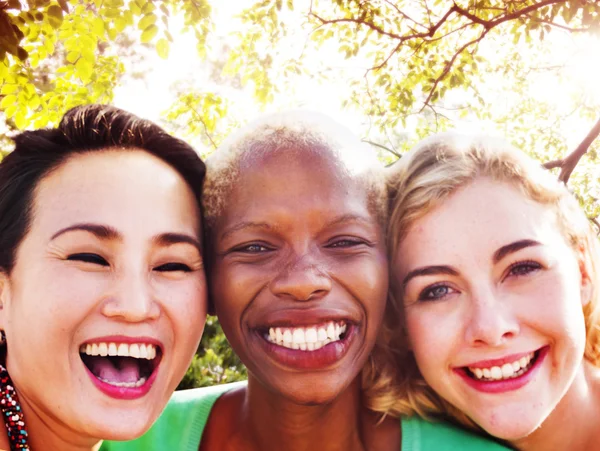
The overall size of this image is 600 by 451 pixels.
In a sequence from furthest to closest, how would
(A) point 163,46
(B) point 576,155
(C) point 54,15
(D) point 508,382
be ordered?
(B) point 576,155 < (A) point 163,46 < (C) point 54,15 < (D) point 508,382

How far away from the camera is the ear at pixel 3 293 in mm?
2014

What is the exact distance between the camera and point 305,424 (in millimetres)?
2508

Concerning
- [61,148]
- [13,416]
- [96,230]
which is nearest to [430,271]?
[96,230]

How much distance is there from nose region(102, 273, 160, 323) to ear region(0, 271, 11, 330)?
1.22ft

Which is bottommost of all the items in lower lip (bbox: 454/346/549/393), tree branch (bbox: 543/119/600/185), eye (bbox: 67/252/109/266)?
lower lip (bbox: 454/346/549/393)

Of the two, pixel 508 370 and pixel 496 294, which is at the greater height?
pixel 496 294

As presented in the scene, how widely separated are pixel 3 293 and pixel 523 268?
1.93 metres

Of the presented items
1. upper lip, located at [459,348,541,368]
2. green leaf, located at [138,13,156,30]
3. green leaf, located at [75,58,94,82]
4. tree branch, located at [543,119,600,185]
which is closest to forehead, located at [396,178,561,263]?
upper lip, located at [459,348,541,368]

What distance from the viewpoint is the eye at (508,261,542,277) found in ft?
7.41

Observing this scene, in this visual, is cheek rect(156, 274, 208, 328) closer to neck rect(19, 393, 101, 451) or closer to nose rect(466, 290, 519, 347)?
neck rect(19, 393, 101, 451)

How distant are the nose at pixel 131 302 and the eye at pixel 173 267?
0.11m

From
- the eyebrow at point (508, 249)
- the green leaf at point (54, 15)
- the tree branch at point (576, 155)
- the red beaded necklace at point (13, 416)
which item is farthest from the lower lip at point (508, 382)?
the tree branch at point (576, 155)

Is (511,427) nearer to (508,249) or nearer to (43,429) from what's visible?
(508,249)

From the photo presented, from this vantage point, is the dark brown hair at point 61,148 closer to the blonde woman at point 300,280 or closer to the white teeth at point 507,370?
the blonde woman at point 300,280
